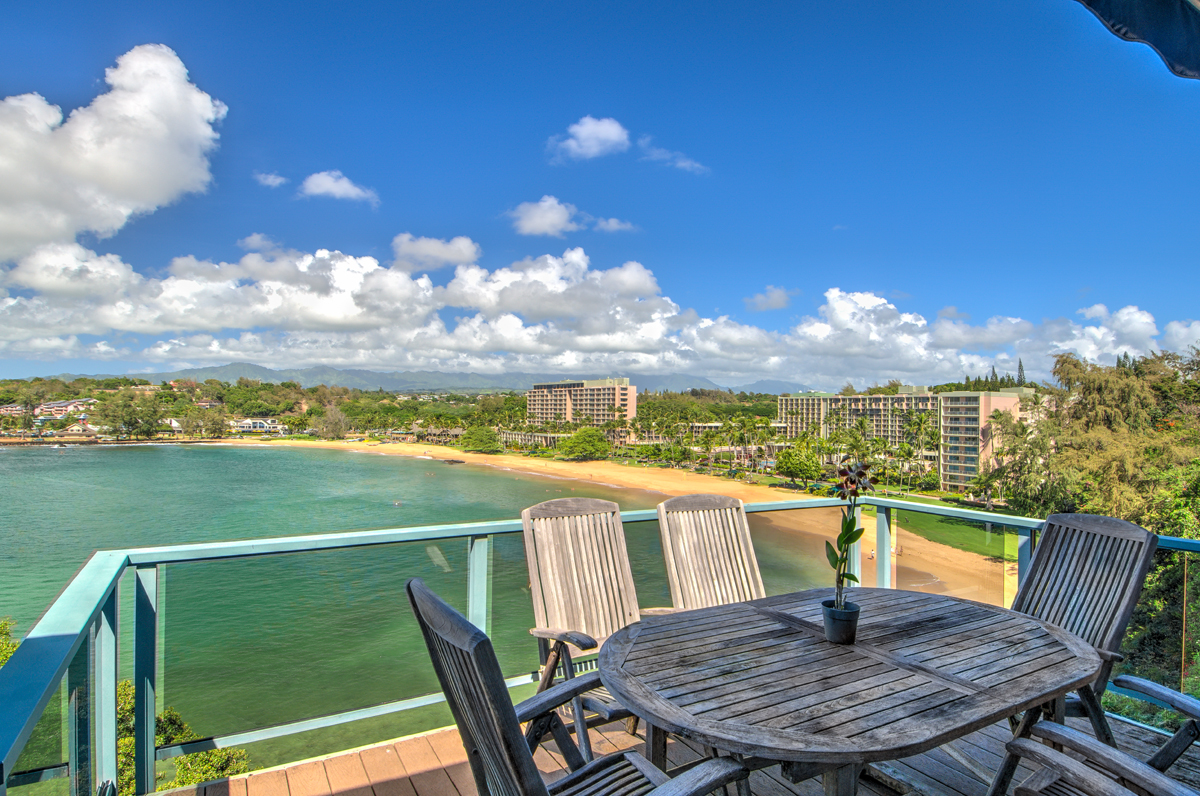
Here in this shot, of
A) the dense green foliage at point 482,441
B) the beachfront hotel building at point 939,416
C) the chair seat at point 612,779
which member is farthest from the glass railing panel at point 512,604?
the dense green foliage at point 482,441

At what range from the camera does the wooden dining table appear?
1304 mm

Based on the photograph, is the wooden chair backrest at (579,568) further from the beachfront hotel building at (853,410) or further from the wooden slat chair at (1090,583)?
the beachfront hotel building at (853,410)

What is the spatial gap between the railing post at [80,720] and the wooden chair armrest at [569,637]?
4.14ft

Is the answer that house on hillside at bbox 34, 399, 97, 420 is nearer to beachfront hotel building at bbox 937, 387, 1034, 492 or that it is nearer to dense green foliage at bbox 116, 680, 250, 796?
dense green foliage at bbox 116, 680, 250, 796

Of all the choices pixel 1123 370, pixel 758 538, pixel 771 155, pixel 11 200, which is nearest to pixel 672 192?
pixel 771 155

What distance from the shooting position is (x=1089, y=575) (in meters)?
2.29

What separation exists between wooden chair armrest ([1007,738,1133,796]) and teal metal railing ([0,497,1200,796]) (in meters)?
1.61

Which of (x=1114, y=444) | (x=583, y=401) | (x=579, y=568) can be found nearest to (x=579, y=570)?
(x=579, y=568)

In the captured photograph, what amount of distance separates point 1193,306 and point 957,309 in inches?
2151

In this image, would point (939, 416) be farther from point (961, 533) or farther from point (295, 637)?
point (295, 637)

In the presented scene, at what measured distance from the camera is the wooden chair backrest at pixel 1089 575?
2.12m

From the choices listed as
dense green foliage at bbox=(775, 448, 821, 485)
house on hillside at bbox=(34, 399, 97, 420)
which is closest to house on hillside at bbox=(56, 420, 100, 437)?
house on hillside at bbox=(34, 399, 97, 420)

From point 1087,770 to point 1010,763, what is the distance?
0.35m

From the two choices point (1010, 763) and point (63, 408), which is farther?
point (63, 408)
